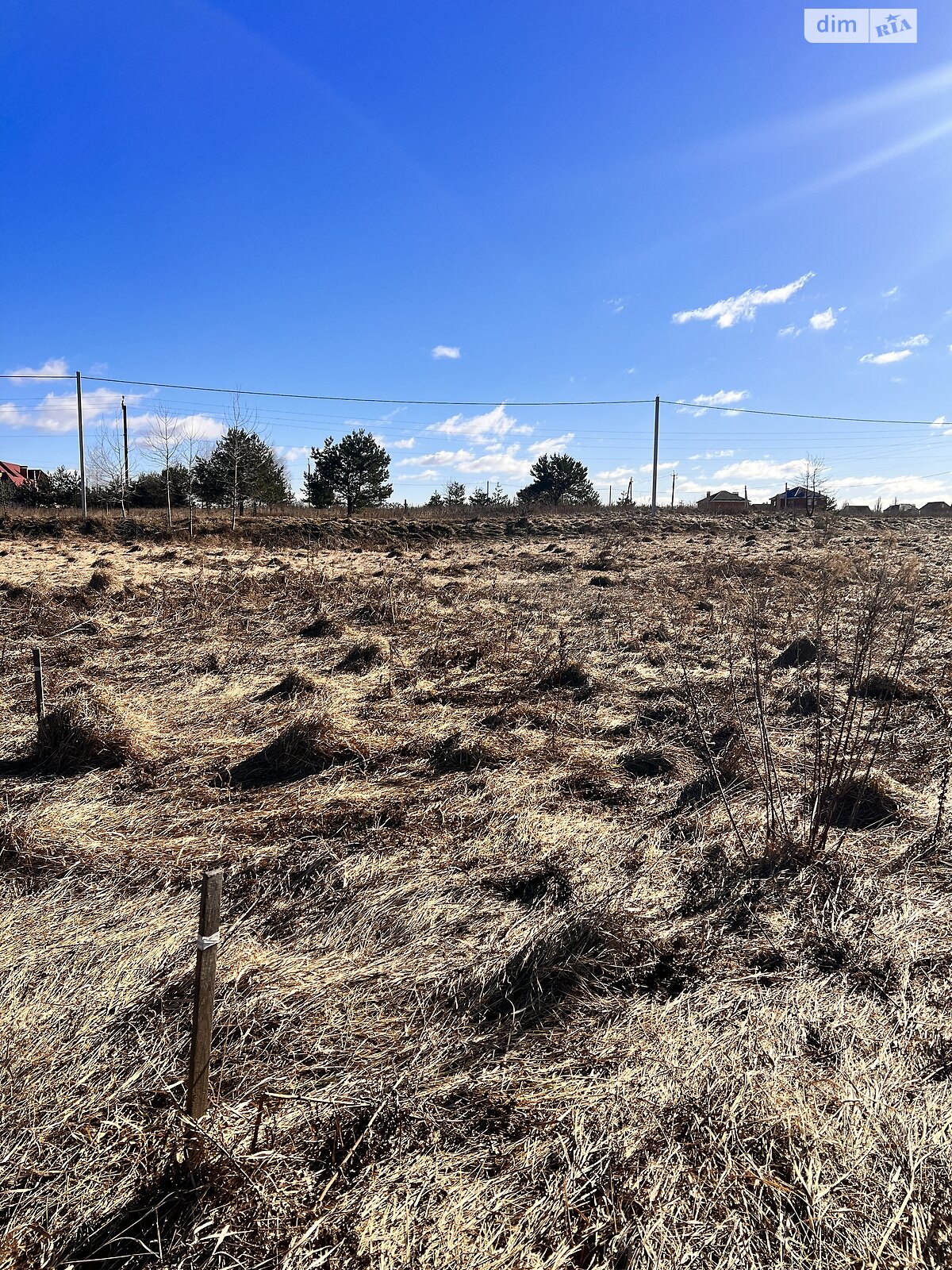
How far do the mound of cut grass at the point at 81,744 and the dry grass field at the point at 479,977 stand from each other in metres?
0.03

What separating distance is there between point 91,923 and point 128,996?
0.69m

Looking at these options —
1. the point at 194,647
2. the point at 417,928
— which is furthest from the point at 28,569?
the point at 417,928

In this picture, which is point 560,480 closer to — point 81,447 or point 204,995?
point 81,447

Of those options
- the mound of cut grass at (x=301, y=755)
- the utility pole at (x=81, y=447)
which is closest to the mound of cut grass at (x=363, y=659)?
the mound of cut grass at (x=301, y=755)

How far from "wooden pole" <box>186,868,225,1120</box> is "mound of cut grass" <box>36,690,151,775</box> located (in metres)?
3.72

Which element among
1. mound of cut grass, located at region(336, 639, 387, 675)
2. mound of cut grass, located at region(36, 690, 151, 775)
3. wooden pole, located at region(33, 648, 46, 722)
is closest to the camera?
mound of cut grass, located at region(36, 690, 151, 775)

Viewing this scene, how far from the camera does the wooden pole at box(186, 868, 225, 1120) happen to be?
190 centimetres

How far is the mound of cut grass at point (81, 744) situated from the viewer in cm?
507

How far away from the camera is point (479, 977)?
9.39 ft

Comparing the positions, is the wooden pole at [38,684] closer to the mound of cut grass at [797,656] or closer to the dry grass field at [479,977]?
the dry grass field at [479,977]

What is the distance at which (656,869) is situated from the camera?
372 cm

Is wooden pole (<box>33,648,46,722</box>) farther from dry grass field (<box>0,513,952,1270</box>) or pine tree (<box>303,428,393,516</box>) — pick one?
pine tree (<box>303,428,393,516</box>)

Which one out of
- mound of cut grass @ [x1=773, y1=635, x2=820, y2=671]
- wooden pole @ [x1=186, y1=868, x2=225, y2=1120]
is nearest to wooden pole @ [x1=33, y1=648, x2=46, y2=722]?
wooden pole @ [x1=186, y1=868, x2=225, y2=1120]

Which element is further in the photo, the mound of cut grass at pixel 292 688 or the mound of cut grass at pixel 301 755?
the mound of cut grass at pixel 292 688
